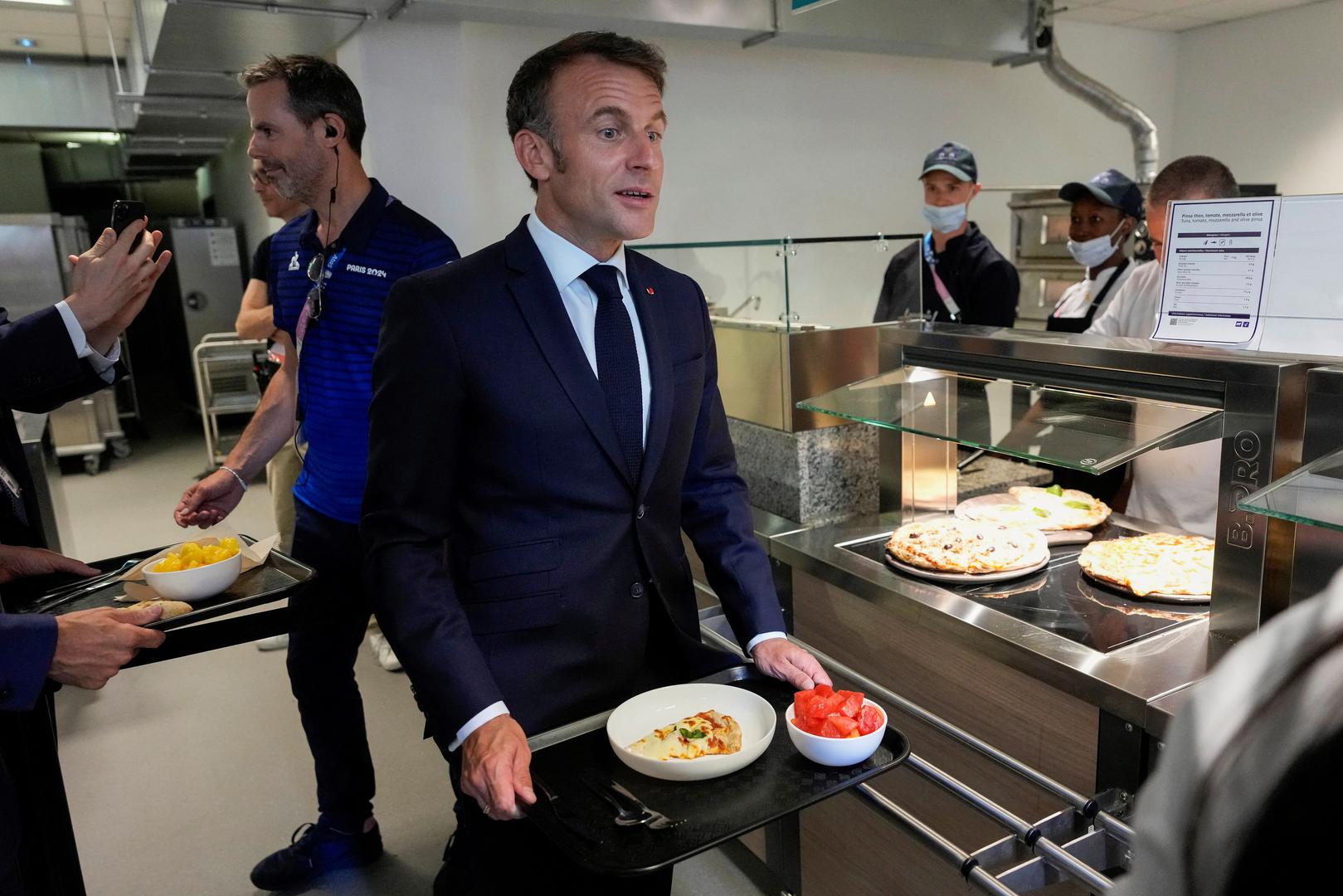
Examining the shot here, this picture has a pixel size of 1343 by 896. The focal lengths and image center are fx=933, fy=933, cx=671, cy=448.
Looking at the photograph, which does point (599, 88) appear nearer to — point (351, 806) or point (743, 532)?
point (743, 532)

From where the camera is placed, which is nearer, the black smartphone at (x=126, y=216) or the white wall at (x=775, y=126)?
the black smartphone at (x=126, y=216)

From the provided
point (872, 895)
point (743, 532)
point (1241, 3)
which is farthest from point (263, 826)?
point (1241, 3)

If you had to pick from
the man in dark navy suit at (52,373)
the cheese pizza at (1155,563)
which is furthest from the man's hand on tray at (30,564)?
the cheese pizza at (1155,563)

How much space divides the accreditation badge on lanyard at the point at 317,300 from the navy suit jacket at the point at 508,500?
824 millimetres

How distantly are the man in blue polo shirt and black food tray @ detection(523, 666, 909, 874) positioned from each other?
1.10 m

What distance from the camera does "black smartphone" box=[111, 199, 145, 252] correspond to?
166 centimetres

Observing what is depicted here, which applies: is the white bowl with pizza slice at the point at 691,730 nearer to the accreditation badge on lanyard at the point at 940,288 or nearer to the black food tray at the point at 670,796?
the black food tray at the point at 670,796

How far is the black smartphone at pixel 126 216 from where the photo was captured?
5.46ft

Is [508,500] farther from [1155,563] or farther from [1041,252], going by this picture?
[1041,252]

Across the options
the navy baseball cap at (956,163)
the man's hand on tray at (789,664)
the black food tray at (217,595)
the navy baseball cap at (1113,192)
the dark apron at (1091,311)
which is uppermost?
the navy baseball cap at (956,163)

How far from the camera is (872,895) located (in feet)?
6.39

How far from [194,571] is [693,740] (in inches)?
34.9

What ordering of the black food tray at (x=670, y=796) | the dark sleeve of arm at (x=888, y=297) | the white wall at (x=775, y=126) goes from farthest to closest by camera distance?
the white wall at (x=775, y=126), the dark sleeve of arm at (x=888, y=297), the black food tray at (x=670, y=796)

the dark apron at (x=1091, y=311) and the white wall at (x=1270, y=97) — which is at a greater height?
the white wall at (x=1270, y=97)
